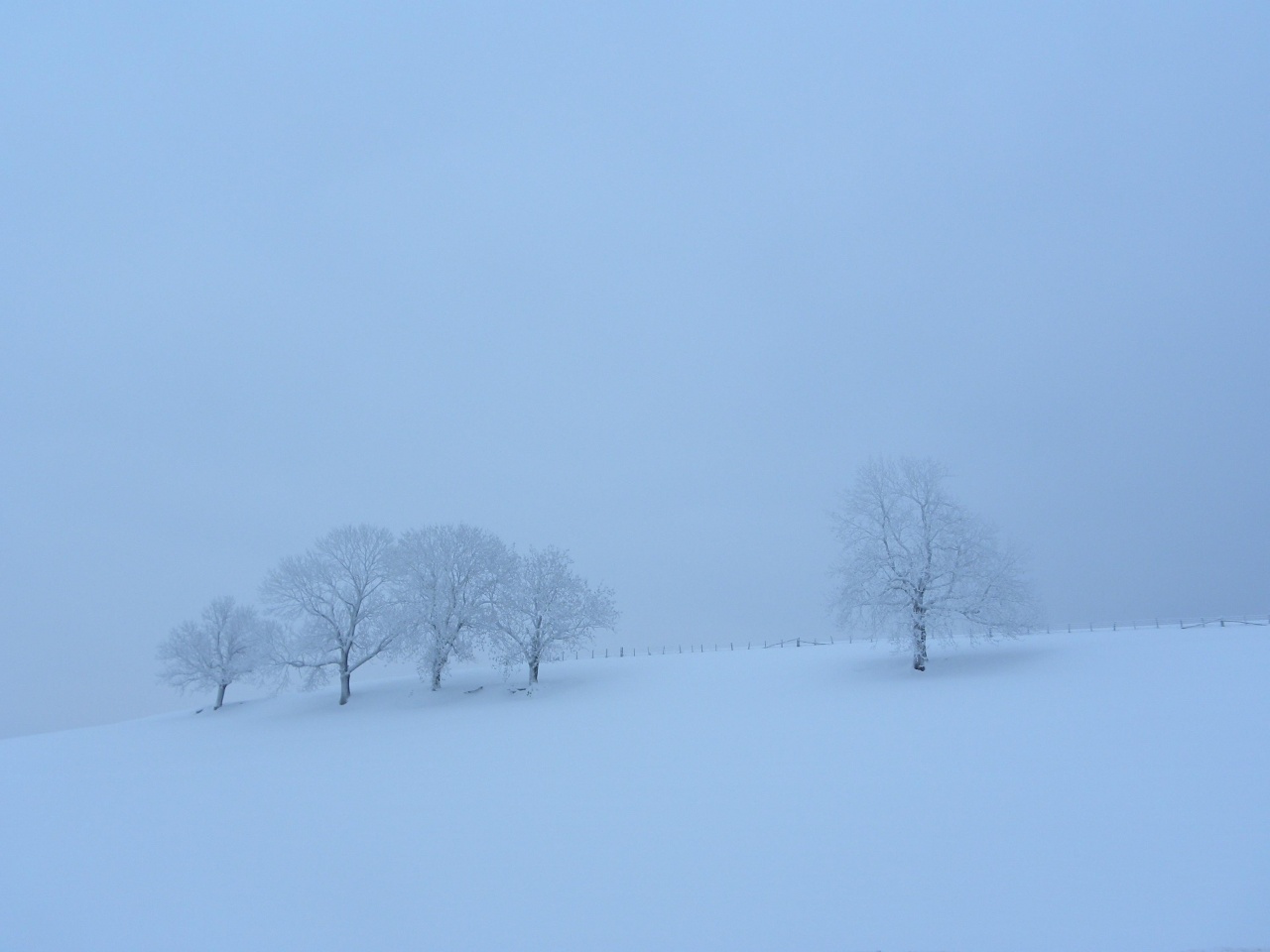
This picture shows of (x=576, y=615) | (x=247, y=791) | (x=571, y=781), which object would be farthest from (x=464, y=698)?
(x=571, y=781)

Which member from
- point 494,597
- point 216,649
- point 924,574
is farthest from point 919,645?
point 216,649

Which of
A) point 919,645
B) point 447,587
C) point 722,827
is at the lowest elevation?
point 722,827

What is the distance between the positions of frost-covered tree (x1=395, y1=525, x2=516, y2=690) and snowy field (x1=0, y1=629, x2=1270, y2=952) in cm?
927

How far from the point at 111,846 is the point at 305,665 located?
23069 millimetres

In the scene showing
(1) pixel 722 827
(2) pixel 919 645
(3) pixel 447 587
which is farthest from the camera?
(3) pixel 447 587

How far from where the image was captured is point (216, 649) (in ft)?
163

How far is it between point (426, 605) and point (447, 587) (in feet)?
5.79

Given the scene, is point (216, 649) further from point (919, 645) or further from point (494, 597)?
point (919, 645)

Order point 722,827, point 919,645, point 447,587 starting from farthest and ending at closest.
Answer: point 447,587, point 919,645, point 722,827

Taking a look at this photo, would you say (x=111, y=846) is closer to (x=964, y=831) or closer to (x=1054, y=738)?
(x=964, y=831)

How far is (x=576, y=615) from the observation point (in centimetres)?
4284

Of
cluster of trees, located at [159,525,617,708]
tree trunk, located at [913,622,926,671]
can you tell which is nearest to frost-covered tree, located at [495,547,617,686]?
cluster of trees, located at [159,525,617,708]

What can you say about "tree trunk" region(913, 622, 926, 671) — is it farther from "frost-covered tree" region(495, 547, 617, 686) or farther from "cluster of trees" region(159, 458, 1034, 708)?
"frost-covered tree" region(495, 547, 617, 686)

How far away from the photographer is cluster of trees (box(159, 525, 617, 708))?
4231 cm
